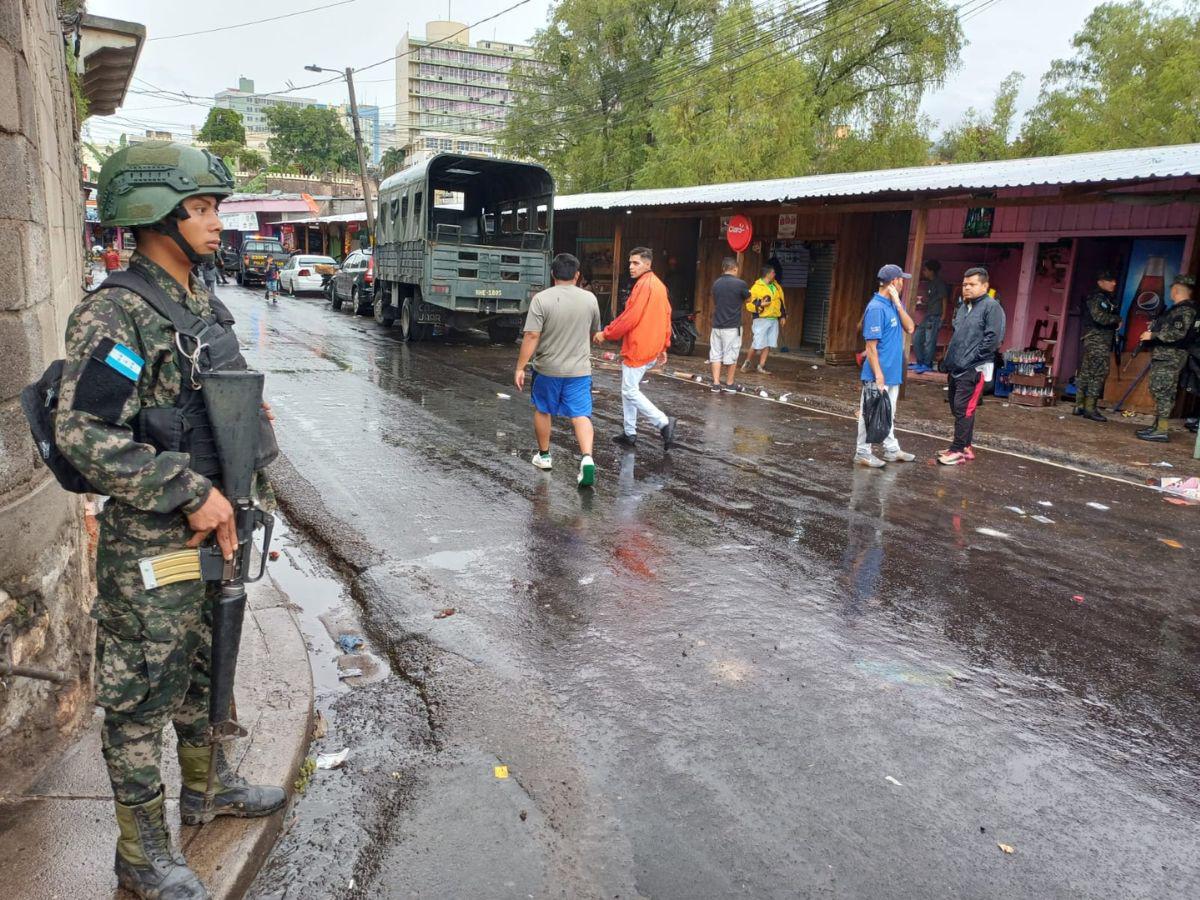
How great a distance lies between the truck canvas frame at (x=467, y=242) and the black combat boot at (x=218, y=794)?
44.2 ft

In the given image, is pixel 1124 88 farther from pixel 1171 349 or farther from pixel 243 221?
pixel 243 221

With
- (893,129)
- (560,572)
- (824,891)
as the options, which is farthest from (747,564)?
(893,129)

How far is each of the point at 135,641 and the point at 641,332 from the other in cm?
650

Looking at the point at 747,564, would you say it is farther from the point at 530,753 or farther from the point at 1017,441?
the point at 1017,441

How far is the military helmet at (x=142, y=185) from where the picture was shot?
2.34 meters

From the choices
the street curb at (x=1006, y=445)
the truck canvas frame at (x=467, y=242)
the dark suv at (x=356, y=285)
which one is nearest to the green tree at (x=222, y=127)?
the dark suv at (x=356, y=285)

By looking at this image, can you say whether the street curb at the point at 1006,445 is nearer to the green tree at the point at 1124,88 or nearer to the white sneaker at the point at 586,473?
the white sneaker at the point at 586,473

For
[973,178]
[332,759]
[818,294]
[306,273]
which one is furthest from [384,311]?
[332,759]

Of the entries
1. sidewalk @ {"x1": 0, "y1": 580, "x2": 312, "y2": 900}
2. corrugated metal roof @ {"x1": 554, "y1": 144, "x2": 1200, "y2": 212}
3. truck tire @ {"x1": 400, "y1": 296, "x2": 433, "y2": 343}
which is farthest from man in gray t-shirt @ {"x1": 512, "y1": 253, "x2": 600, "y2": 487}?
truck tire @ {"x1": 400, "y1": 296, "x2": 433, "y2": 343}

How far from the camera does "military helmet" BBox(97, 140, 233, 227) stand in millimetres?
2343

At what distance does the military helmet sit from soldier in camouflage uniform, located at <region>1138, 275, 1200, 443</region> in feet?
36.0

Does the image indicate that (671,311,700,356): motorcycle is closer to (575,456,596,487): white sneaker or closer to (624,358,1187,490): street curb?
(624,358,1187,490): street curb

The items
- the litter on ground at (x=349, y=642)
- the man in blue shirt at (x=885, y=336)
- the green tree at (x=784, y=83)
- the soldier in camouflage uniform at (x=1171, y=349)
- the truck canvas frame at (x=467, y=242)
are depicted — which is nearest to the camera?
the litter on ground at (x=349, y=642)

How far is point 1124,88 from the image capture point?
29.5 m
